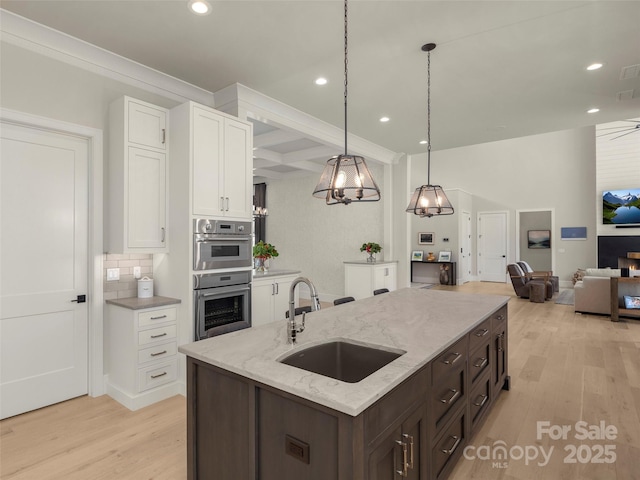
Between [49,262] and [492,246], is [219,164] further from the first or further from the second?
[492,246]

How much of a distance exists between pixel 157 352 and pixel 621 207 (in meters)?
10.9

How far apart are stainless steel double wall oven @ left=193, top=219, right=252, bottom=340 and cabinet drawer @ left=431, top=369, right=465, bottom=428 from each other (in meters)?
1.80

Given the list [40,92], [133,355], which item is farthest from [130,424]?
[40,92]

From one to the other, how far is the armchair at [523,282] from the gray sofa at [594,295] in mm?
1387

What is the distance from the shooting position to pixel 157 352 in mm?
3094

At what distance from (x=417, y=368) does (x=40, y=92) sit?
3383mm

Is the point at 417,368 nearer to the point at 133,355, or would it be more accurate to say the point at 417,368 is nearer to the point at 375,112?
the point at 133,355

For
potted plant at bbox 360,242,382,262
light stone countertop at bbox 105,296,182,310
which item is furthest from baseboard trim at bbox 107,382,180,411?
potted plant at bbox 360,242,382,262

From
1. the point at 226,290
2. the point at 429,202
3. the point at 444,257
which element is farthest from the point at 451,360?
the point at 444,257

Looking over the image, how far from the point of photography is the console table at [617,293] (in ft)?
19.7

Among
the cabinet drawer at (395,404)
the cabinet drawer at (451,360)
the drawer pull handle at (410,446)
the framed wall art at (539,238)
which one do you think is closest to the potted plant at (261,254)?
the cabinet drawer at (451,360)

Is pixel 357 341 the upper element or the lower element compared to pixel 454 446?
upper

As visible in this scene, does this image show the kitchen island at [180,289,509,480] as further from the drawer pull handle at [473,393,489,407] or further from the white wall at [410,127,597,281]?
the white wall at [410,127,597,281]

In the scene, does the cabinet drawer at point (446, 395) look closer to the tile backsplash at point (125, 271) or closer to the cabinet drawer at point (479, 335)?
the cabinet drawer at point (479, 335)
